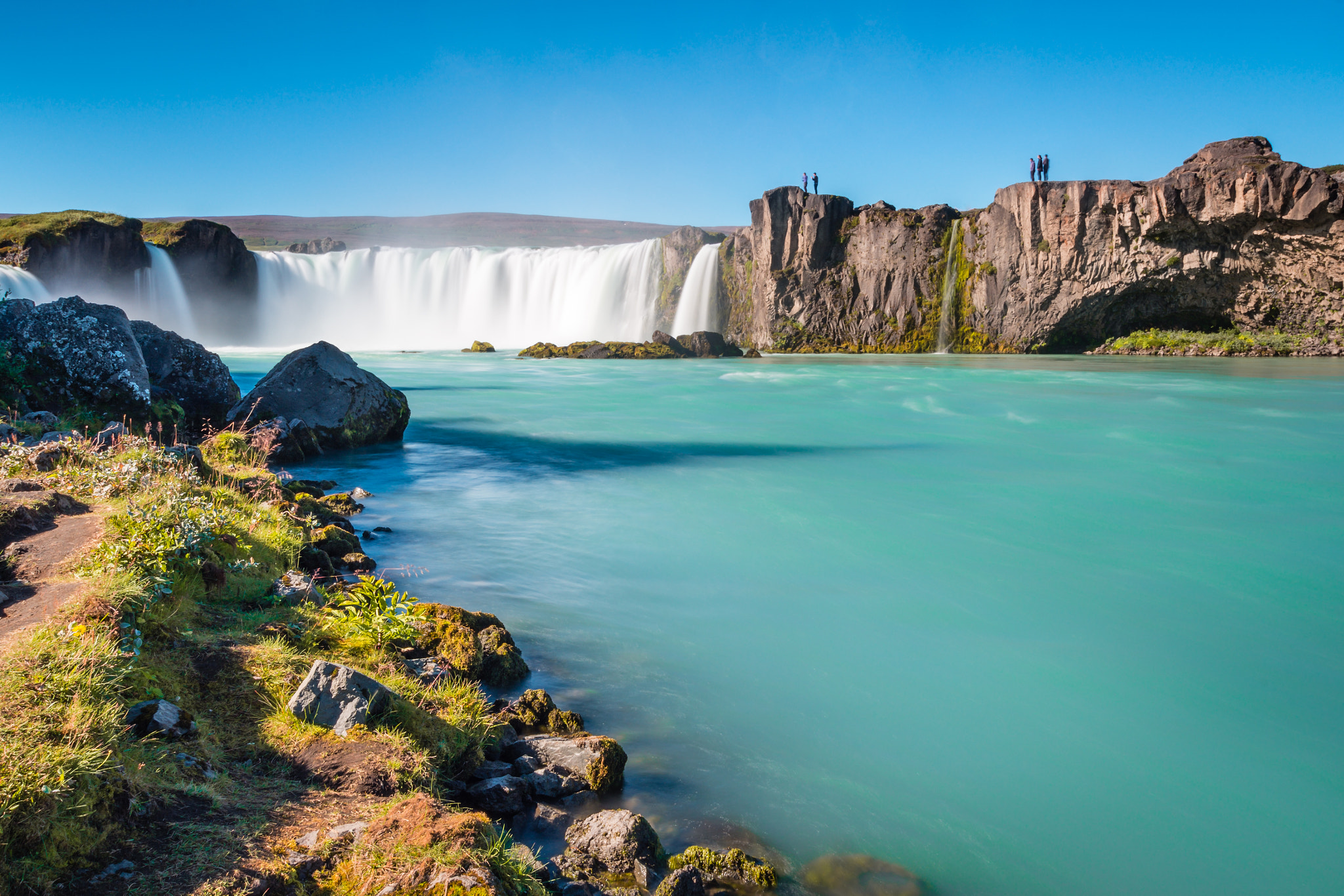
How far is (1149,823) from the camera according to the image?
3.91 meters

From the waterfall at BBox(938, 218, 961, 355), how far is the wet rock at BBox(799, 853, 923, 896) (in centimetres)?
4927

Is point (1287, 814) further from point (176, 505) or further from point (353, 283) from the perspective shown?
point (353, 283)

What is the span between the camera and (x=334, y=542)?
7078mm

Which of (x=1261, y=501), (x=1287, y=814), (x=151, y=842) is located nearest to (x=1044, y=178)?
(x=1261, y=501)

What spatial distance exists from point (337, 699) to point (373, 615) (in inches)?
52.4

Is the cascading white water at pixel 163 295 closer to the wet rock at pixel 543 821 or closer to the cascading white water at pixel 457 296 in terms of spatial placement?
the cascading white water at pixel 457 296

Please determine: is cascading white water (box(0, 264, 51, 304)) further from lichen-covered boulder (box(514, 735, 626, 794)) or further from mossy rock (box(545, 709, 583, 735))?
lichen-covered boulder (box(514, 735, 626, 794))

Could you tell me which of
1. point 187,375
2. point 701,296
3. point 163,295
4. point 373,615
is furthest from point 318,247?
point 373,615

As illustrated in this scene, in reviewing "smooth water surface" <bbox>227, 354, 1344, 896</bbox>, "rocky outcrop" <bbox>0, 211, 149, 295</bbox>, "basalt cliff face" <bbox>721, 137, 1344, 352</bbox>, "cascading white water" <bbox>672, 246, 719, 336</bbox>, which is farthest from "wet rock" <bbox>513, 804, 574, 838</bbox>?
"cascading white water" <bbox>672, 246, 719, 336</bbox>

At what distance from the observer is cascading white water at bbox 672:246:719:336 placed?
59.0 metres

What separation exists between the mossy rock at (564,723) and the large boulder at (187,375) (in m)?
10.2

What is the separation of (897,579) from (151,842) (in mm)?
6234

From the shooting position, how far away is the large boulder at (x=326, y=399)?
1332 centimetres

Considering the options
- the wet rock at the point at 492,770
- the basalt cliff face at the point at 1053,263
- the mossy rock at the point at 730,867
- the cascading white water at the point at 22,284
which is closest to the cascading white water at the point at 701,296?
the basalt cliff face at the point at 1053,263
